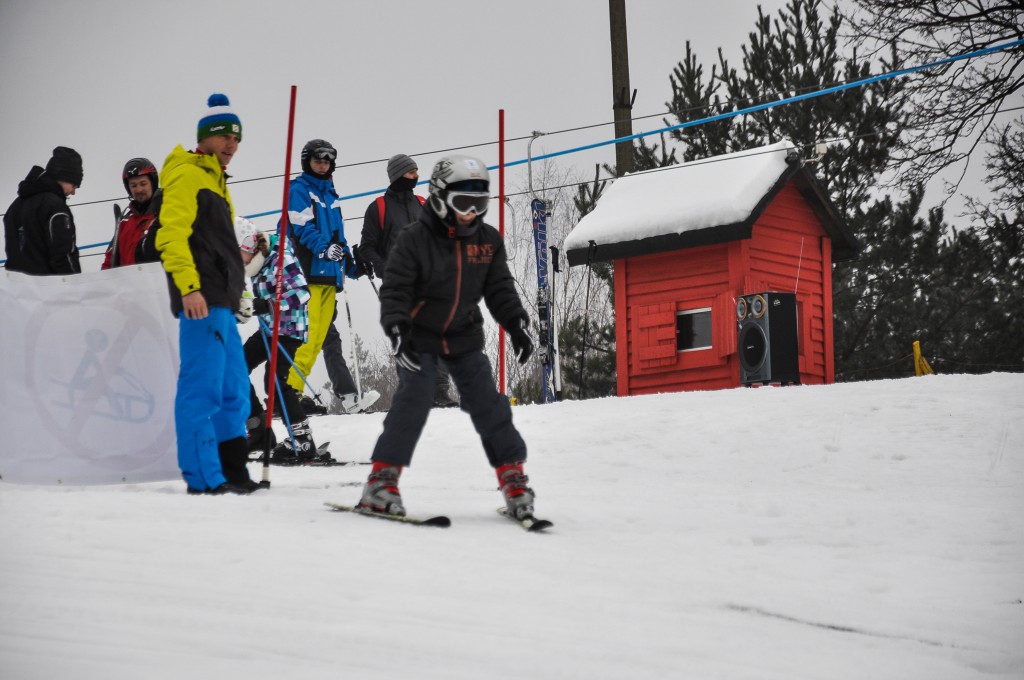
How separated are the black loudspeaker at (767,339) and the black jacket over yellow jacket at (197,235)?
8804mm

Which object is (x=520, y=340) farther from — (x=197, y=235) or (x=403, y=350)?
(x=197, y=235)

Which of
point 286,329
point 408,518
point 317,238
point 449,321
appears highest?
point 317,238

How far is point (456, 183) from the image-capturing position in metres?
5.09

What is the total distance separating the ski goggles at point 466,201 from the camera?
5.09 metres

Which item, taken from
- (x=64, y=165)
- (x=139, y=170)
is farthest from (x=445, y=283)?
(x=64, y=165)

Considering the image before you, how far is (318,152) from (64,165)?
1.65m

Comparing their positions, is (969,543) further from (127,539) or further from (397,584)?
(127,539)

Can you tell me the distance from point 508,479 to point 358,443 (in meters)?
3.97

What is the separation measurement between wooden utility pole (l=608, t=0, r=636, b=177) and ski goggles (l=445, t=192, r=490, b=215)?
49.7 feet

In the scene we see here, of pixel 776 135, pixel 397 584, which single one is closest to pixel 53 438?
pixel 397 584

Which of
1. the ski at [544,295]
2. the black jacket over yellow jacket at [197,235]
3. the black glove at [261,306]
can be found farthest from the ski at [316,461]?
the ski at [544,295]

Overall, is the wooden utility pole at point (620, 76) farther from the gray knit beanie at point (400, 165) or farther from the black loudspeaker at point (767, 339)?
the gray knit beanie at point (400, 165)

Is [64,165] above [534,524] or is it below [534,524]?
above

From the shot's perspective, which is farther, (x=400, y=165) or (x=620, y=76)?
(x=620, y=76)
